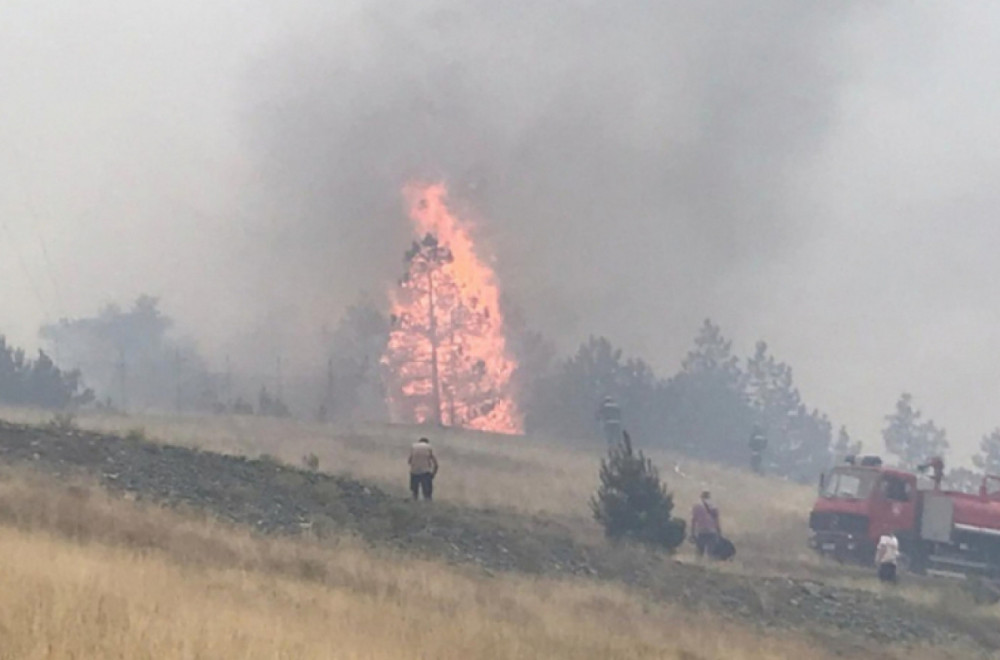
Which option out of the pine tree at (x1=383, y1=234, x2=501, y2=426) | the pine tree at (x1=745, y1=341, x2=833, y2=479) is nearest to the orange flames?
the pine tree at (x1=383, y1=234, x2=501, y2=426)

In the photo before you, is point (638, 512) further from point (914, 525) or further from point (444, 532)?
point (914, 525)

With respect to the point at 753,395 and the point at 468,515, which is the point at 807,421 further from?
the point at 468,515

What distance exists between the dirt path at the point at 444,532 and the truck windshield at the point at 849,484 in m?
6.41

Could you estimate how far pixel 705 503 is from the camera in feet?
86.4

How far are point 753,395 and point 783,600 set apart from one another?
88633 millimetres

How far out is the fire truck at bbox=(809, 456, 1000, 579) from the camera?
92.4 ft

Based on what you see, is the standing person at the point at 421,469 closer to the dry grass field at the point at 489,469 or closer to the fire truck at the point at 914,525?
the dry grass field at the point at 489,469

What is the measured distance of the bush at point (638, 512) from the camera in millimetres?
24750

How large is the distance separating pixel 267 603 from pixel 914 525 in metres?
21.3

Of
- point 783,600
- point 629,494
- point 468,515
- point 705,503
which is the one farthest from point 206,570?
point 705,503

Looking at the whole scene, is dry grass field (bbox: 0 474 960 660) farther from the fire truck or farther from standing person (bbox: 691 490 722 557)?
the fire truck

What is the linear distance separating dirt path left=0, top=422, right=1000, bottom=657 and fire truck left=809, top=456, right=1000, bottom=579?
586 centimetres

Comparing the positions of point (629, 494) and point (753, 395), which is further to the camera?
point (753, 395)

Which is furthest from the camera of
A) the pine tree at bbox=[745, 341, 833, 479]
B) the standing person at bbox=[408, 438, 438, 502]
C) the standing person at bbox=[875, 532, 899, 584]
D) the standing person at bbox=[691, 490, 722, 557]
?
the pine tree at bbox=[745, 341, 833, 479]
